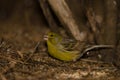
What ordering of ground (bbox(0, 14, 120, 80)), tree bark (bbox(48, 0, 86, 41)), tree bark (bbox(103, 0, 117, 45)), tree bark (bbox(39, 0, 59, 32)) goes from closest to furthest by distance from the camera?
ground (bbox(0, 14, 120, 80)), tree bark (bbox(103, 0, 117, 45)), tree bark (bbox(48, 0, 86, 41)), tree bark (bbox(39, 0, 59, 32))

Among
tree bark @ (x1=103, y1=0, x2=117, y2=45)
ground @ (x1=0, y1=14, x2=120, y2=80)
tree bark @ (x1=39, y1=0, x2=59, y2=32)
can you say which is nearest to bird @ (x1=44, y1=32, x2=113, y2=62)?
ground @ (x1=0, y1=14, x2=120, y2=80)

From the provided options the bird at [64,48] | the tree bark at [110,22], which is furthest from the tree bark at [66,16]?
the tree bark at [110,22]

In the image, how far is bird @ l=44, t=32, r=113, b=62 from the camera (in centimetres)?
505

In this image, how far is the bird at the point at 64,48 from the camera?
5.05 metres

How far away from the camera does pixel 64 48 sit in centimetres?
508

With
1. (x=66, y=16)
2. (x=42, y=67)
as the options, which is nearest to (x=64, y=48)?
(x=42, y=67)

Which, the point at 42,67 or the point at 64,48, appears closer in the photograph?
the point at 42,67

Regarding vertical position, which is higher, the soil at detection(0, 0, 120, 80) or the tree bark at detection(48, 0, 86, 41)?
the tree bark at detection(48, 0, 86, 41)

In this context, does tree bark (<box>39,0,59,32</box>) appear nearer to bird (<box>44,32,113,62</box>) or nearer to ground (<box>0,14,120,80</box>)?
ground (<box>0,14,120,80</box>)

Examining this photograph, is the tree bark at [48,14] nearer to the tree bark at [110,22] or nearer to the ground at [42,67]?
the ground at [42,67]

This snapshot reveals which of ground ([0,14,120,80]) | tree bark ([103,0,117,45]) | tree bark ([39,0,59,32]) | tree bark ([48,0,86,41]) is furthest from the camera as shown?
tree bark ([39,0,59,32])

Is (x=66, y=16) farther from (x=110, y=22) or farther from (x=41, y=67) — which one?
(x=41, y=67)

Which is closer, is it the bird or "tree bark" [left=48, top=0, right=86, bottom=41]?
the bird

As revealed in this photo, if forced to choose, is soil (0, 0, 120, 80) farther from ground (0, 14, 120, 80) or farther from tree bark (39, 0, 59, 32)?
tree bark (39, 0, 59, 32)
